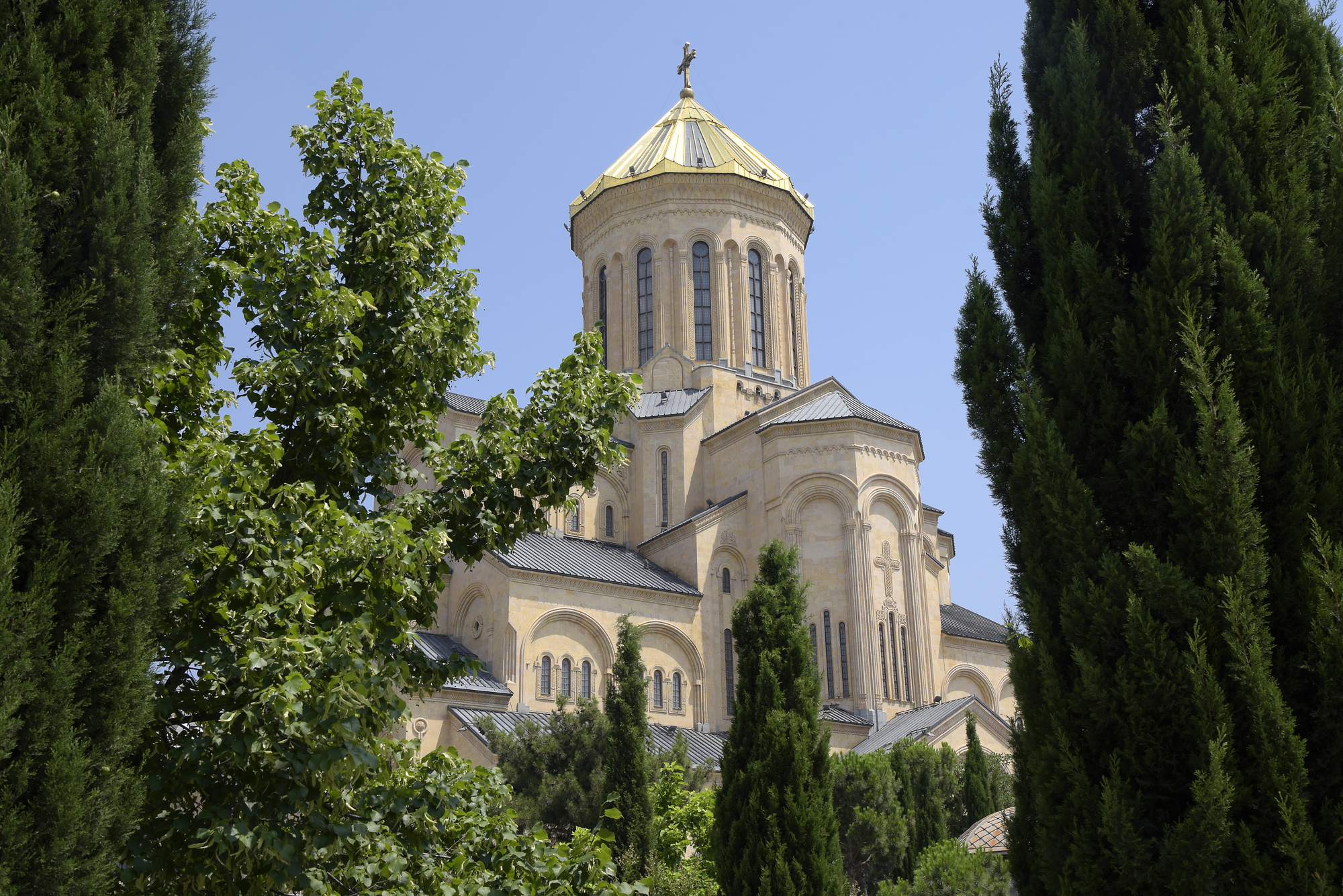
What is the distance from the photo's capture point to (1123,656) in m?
4.87

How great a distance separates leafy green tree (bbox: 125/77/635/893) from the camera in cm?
507

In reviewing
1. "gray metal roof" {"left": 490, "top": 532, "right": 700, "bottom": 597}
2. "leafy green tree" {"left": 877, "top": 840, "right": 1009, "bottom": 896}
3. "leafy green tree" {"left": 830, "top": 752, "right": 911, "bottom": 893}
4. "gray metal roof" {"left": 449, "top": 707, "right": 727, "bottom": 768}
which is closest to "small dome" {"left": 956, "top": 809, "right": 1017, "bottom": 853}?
"leafy green tree" {"left": 830, "top": 752, "right": 911, "bottom": 893}

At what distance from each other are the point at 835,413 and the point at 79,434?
2364cm

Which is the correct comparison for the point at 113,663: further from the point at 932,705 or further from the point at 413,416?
the point at 932,705

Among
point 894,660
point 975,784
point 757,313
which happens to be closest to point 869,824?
point 975,784

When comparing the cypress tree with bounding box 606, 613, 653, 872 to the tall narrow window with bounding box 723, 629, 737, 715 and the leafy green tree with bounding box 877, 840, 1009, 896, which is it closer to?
the leafy green tree with bounding box 877, 840, 1009, 896

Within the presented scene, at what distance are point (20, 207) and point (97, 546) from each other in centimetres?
127

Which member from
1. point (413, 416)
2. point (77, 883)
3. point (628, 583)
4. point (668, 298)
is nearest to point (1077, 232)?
point (413, 416)

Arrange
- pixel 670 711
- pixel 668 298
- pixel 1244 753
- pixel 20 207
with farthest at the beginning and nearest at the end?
pixel 668 298 < pixel 670 711 < pixel 1244 753 < pixel 20 207

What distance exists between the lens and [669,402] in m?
29.7

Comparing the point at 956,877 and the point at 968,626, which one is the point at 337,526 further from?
the point at 968,626

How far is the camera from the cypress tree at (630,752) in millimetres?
15281

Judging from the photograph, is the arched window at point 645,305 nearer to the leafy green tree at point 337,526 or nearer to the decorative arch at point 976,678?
the decorative arch at point 976,678

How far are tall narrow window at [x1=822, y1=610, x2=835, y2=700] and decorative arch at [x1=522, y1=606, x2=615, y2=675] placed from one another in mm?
4831
